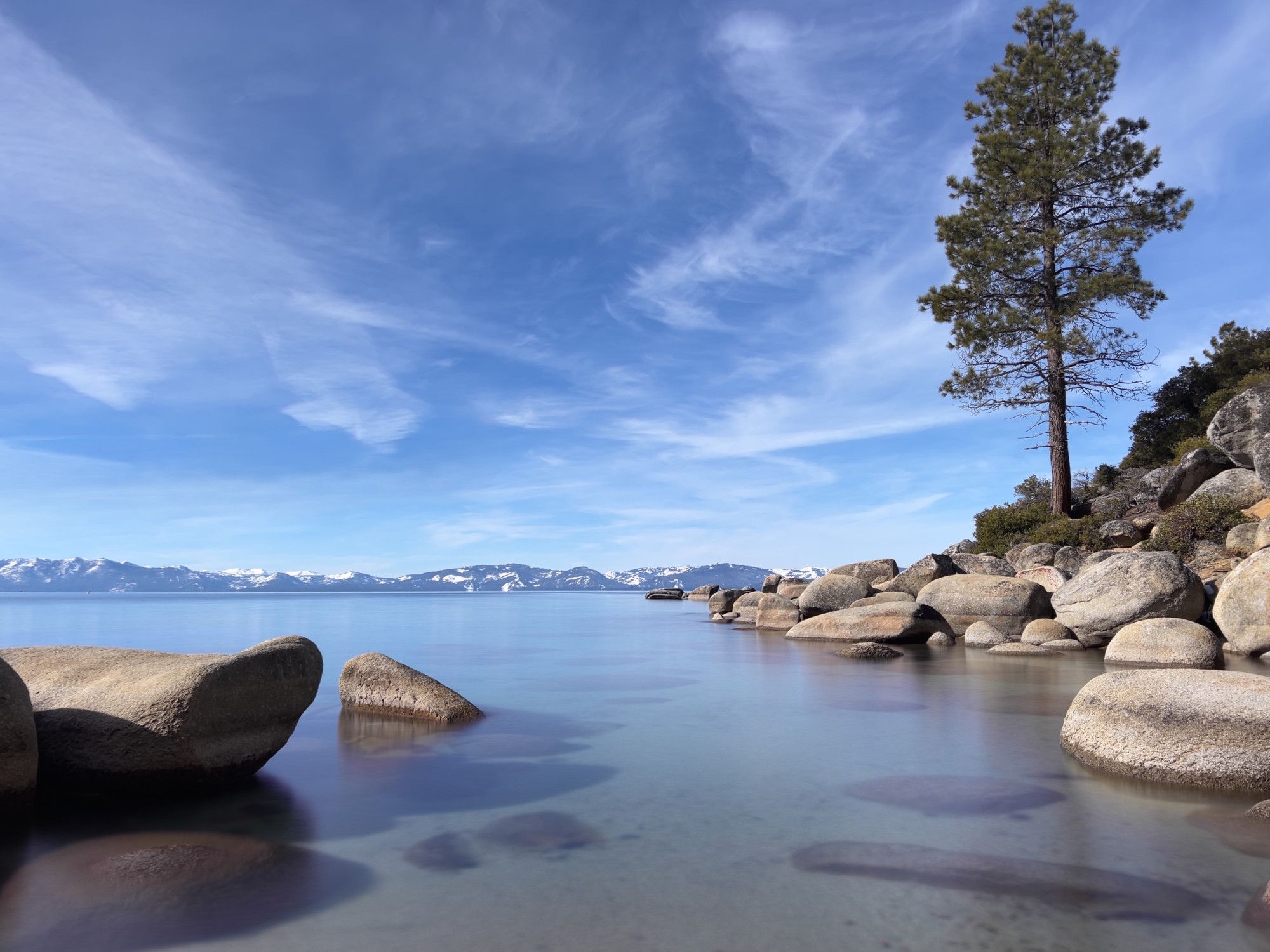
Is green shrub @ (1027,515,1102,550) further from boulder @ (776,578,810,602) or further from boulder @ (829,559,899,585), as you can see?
boulder @ (776,578,810,602)

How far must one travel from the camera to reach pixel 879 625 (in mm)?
18531

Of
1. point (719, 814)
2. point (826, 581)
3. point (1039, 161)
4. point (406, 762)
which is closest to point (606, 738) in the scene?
point (406, 762)

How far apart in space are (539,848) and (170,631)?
2681cm

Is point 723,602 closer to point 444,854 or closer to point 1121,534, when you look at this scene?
point 1121,534

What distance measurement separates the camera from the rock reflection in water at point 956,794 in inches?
234

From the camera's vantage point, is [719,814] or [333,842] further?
[719,814]

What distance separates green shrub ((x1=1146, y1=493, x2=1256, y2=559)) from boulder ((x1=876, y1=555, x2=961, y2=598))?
4.97 m

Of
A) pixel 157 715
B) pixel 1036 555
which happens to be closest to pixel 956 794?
pixel 157 715

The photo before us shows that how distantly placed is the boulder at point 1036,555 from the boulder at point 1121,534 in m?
1.30

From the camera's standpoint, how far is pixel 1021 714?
9555 millimetres

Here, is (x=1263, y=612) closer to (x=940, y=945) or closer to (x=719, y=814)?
(x=719, y=814)

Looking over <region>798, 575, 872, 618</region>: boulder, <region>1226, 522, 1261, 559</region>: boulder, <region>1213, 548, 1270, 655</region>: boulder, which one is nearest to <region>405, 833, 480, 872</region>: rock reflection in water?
<region>1213, 548, 1270, 655</region>: boulder

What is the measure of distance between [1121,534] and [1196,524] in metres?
2.71

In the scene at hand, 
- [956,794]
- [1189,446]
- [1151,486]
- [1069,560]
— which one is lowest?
[956,794]
